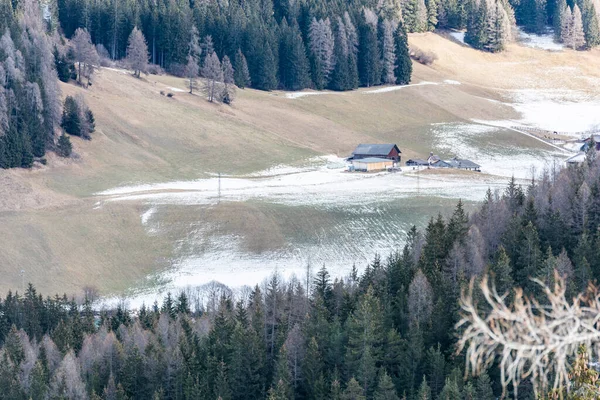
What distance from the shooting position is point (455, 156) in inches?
5118

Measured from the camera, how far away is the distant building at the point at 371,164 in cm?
11519

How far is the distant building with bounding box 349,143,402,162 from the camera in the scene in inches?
4712

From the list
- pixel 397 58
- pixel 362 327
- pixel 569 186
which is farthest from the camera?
pixel 397 58

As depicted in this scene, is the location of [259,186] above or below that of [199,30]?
below

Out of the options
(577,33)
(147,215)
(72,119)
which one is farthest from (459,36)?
(147,215)

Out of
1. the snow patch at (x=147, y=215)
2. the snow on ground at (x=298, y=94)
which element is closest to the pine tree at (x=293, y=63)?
the snow on ground at (x=298, y=94)

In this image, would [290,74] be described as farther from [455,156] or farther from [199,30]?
[455,156]

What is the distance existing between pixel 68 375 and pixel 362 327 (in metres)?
16.0

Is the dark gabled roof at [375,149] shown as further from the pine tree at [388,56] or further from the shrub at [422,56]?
the shrub at [422,56]

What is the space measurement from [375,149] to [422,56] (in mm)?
62275

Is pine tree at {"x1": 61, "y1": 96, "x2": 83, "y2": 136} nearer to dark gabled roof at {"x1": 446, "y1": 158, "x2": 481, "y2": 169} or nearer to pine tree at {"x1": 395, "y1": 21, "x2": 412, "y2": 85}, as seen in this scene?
dark gabled roof at {"x1": 446, "y1": 158, "x2": 481, "y2": 169}

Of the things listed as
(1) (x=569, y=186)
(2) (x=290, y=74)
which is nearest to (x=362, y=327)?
(1) (x=569, y=186)

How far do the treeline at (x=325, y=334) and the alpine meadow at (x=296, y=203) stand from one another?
0.63 feet

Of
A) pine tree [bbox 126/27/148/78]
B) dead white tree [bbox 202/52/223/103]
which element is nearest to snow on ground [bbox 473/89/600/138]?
dead white tree [bbox 202/52/223/103]
